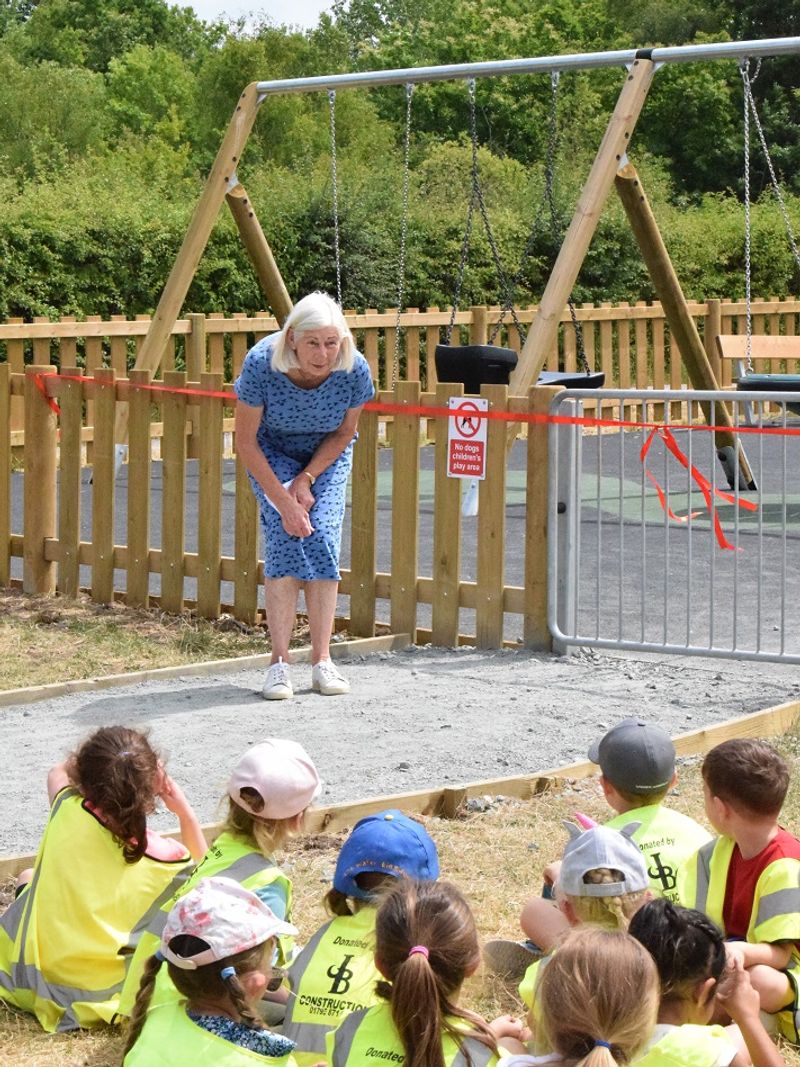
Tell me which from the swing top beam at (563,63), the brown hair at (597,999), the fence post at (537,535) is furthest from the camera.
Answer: the swing top beam at (563,63)

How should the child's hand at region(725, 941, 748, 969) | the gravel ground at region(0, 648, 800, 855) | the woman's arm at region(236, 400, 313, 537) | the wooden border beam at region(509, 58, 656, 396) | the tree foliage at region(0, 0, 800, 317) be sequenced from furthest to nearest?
the tree foliage at region(0, 0, 800, 317) → the wooden border beam at region(509, 58, 656, 396) → the woman's arm at region(236, 400, 313, 537) → the gravel ground at region(0, 648, 800, 855) → the child's hand at region(725, 941, 748, 969)

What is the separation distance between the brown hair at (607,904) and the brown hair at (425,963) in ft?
1.56

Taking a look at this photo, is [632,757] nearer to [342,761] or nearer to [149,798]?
[149,798]

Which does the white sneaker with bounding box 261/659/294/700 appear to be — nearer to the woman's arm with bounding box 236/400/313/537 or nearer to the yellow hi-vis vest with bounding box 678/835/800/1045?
the woman's arm with bounding box 236/400/313/537

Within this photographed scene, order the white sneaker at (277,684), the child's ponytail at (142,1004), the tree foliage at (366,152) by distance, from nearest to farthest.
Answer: the child's ponytail at (142,1004) < the white sneaker at (277,684) < the tree foliage at (366,152)

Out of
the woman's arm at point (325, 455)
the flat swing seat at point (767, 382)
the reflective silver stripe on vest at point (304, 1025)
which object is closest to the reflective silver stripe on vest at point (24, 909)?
the reflective silver stripe on vest at point (304, 1025)

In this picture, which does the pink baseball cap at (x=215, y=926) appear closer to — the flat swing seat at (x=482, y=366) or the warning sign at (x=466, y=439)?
the warning sign at (x=466, y=439)

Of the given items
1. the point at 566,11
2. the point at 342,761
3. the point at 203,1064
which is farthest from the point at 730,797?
the point at 566,11

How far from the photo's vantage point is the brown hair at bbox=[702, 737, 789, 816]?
3.47m

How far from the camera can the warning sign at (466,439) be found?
7.60 m

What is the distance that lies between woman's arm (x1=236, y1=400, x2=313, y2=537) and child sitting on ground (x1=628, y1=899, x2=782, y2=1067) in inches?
160

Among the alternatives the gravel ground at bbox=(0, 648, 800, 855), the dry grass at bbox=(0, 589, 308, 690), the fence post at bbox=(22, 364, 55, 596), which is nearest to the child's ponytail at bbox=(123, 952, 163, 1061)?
the gravel ground at bbox=(0, 648, 800, 855)

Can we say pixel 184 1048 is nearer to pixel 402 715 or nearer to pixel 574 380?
pixel 402 715

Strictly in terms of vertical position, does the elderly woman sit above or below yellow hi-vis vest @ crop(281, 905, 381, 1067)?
above
